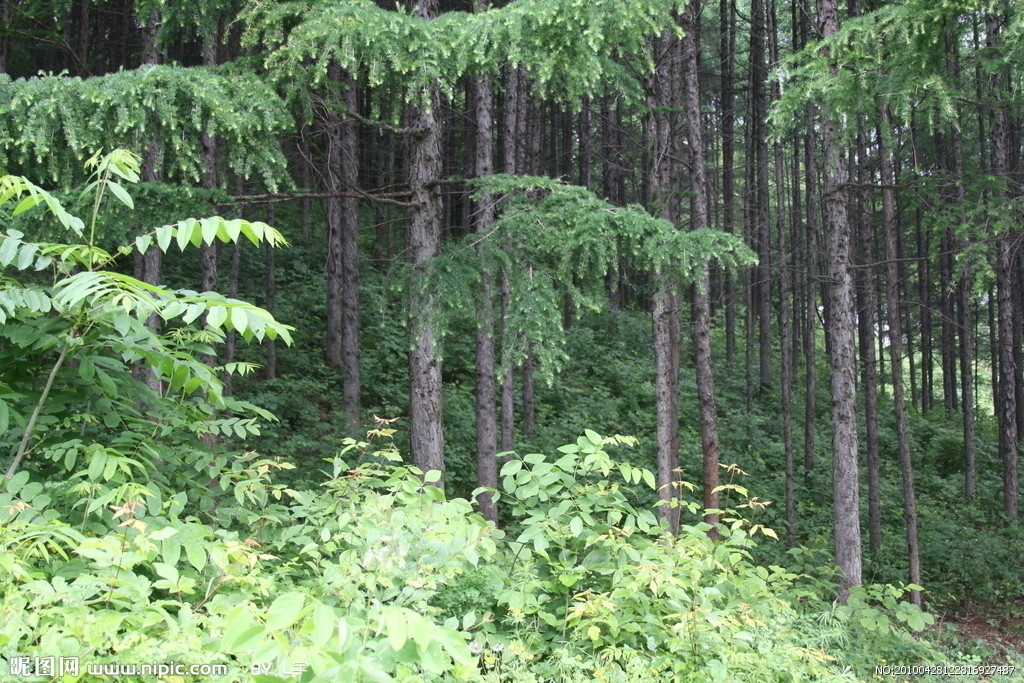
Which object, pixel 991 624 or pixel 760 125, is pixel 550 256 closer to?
pixel 991 624

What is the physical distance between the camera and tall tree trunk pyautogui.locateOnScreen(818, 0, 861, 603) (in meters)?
9.38

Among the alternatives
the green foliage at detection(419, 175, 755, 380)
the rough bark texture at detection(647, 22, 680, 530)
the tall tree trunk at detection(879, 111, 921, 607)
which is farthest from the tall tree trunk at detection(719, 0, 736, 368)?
the green foliage at detection(419, 175, 755, 380)

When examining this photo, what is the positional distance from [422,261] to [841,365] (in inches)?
233

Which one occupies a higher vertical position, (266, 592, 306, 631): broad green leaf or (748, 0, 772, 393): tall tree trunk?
(748, 0, 772, 393): tall tree trunk

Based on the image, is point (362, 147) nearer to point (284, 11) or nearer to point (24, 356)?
point (284, 11)

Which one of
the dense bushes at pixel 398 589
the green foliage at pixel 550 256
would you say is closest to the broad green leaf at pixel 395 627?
the dense bushes at pixel 398 589

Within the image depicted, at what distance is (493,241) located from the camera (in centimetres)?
701

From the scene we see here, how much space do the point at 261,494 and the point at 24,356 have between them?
5.28 feet

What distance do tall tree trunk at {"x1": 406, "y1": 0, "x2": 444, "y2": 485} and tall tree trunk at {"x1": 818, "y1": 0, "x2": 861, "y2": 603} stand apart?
5.41m

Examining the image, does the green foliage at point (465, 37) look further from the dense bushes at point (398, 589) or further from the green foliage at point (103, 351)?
the dense bushes at point (398, 589)

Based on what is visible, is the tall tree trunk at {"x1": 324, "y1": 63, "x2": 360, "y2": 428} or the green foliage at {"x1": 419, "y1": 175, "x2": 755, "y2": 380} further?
the tall tree trunk at {"x1": 324, "y1": 63, "x2": 360, "y2": 428}

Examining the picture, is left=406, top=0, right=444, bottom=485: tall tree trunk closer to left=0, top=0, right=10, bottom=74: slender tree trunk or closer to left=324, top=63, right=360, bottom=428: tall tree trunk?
left=324, top=63, right=360, bottom=428: tall tree trunk

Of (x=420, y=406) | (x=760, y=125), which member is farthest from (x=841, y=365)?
(x=760, y=125)

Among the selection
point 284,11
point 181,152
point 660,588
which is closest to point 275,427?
point 181,152
